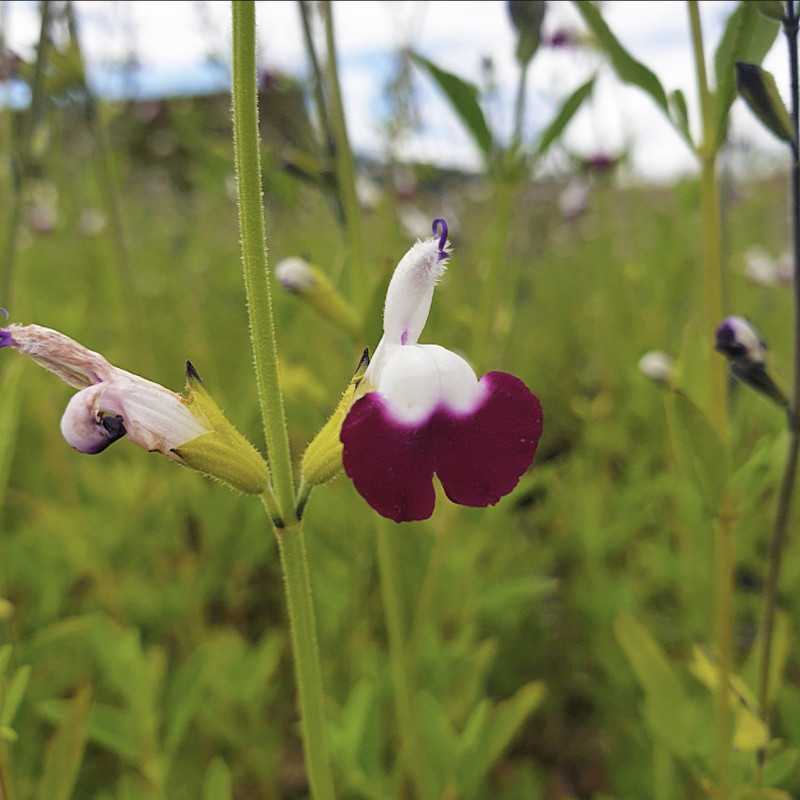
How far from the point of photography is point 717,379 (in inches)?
41.9

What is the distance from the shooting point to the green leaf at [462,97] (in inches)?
44.2

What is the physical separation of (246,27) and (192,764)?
128cm

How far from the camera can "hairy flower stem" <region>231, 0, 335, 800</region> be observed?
0.58 metres

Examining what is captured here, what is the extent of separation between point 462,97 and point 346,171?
19cm

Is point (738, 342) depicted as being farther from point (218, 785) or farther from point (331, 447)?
point (218, 785)

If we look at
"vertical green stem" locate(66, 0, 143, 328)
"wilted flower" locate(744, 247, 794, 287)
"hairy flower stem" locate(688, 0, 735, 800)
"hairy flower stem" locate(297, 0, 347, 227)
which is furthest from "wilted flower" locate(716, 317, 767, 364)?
"wilted flower" locate(744, 247, 794, 287)

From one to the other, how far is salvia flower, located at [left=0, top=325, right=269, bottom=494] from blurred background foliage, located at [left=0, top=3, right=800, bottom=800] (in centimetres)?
29

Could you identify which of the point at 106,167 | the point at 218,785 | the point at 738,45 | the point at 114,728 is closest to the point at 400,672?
the point at 218,785

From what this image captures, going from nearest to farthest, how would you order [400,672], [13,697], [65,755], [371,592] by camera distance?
[13,697] < [65,755] < [400,672] < [371,592]

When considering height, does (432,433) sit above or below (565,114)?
below

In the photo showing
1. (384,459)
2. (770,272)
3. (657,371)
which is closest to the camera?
(384,459)

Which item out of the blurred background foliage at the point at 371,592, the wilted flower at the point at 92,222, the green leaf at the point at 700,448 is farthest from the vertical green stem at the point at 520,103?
the wilted flower at the point at 92,222

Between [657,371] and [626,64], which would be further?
[657,371]

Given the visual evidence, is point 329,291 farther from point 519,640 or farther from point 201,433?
point 519,640
